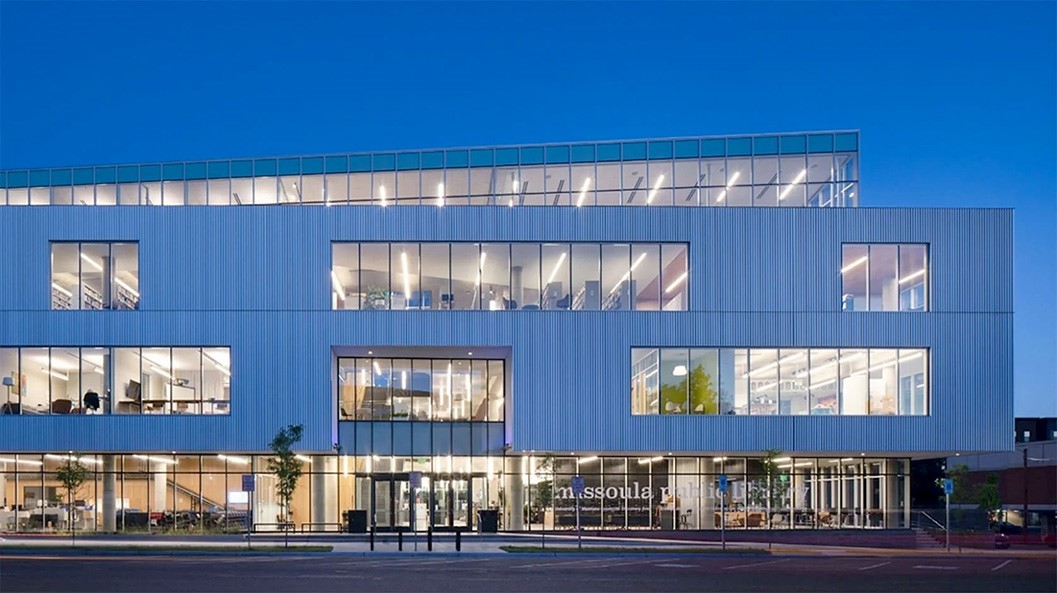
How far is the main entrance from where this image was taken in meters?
49.0

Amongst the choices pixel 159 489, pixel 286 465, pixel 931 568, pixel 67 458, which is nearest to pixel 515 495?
pixel 286 465

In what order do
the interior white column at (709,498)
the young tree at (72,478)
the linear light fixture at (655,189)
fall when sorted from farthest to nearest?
1. the linear light fixture at (655,189)
2. the interior white column at (709,498)
3. the young tree at (72,478)

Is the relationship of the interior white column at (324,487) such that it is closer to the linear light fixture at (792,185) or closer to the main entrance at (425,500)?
the main entrance at (425,500)

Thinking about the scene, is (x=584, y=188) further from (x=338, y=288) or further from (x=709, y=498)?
(x=709, y=498)

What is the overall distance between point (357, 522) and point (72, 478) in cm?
1155

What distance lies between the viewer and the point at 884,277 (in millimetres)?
47094

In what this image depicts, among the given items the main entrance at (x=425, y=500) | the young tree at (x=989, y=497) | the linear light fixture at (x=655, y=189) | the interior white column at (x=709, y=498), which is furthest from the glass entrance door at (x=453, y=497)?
the young tree at (x=989, y=497)

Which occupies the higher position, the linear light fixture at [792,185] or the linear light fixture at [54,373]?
the linear light fixture at [792,185]

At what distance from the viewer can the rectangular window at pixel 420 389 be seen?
49156 mm

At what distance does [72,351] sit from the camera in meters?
46.0

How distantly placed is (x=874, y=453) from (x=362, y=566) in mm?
25227

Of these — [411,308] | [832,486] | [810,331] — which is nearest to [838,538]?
[832,486]

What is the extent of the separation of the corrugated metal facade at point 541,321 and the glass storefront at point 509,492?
271cm

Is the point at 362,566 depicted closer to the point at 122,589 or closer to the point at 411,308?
the point at 122,589
